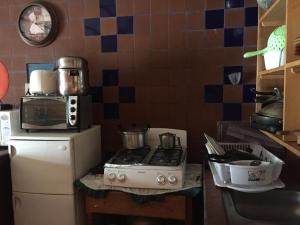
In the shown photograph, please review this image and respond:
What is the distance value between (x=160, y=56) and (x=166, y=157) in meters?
0.77

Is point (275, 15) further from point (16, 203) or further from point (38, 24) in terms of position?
point (16, 203)

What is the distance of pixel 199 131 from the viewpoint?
211cm

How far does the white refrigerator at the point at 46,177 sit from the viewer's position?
1750mm

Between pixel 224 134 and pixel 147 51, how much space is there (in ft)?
2.73

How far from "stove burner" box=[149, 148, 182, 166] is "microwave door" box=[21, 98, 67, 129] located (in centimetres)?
63

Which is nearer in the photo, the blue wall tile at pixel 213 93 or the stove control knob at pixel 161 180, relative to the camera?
the stove control knob at pixel 161 180

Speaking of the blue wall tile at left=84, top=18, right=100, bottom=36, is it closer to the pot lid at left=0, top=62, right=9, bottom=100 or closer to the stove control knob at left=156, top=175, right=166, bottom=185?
the pot lid at left=0, top=62, right=9, bottom=100

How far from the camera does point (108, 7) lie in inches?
85.0

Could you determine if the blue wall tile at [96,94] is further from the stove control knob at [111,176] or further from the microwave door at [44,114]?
the stove control knob at [111,176]

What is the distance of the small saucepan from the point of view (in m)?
1.96

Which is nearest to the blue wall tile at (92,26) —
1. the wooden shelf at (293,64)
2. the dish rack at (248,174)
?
the dish rack at (248,174)

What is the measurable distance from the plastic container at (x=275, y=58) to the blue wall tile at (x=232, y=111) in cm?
67

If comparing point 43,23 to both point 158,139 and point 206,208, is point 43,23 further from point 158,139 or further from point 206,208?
point 206,208

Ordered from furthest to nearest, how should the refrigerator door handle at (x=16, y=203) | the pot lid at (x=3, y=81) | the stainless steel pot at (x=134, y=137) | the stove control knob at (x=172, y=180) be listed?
the pot lid at (x=3, y=81)
the stainless steel pot at (x=134, y=137)
the refrigerator door handle at (x=16, y=203)
the stove control knob at (x=172, y=180)
